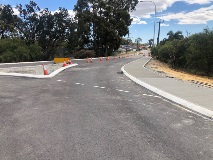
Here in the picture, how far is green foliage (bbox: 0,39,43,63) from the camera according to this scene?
127 ft

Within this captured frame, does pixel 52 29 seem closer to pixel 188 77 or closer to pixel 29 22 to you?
pixel 29 22

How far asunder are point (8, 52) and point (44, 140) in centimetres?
3682

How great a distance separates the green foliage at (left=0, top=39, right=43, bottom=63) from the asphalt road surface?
30.8 meters

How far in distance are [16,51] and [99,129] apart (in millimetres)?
37229

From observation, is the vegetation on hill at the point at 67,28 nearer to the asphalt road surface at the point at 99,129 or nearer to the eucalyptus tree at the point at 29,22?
the eucalyptus tree at the point at 29,22

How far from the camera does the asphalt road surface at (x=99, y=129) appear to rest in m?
4.91

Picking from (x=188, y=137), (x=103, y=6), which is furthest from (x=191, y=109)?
(x=103, y=6)

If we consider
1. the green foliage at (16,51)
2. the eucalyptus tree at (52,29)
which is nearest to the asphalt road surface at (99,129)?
the green foliage at (16,51)

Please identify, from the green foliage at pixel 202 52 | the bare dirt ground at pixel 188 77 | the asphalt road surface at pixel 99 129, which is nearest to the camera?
the asphalt road surface at pixel 99 129

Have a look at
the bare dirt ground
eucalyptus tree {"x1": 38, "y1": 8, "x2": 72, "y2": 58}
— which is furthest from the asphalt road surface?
eucalyptus tree {"x1": 38, "y1": 8, "x2": 72, "y2": 58}

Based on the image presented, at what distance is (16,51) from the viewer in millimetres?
40562

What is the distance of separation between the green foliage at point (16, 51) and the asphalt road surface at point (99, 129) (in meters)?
30.8

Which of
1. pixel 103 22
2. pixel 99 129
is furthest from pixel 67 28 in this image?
pixel 99 129

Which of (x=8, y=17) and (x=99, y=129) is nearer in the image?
(x=99, y=129)
